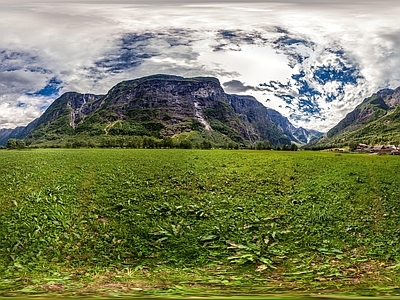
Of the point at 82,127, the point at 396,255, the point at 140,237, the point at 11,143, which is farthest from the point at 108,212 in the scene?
the point at 82,127

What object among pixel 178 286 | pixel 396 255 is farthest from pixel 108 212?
pixel 396 255

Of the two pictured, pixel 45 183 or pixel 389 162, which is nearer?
pixel 45 183

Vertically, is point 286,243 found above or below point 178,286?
below

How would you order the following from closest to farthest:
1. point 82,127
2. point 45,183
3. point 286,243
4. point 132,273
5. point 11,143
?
point 132,273
point 286,243
point 45,183
point 11,143
point 82,127

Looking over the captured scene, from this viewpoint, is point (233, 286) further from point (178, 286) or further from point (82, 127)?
point (82, 127)

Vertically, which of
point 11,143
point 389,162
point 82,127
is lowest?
point 82,127

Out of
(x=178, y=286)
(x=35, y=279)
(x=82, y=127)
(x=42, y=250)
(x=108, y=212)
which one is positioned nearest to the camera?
(x=178, y=286)

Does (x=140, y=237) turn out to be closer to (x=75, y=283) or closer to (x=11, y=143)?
(x=75, y=283)
